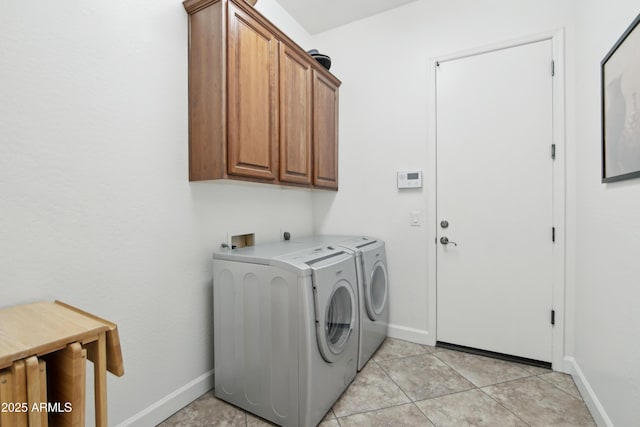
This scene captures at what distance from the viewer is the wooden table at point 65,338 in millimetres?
751

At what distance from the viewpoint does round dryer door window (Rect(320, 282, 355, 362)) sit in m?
1.59

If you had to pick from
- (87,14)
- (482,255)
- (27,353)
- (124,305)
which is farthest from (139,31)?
(482,255)

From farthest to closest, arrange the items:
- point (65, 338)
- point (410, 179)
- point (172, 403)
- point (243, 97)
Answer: point (410, 179) < point (243, 97) < point (172, 403) < point (65, 338)

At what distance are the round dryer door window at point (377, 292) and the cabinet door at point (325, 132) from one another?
33.6 inches

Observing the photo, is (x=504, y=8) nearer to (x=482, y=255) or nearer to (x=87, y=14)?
(x=482, y=255)

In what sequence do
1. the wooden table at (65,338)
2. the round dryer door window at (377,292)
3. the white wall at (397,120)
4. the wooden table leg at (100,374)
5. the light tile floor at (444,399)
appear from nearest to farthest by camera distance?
the wooden table at (65,338)
the wooden table leg at (100,374)
the light tile floor at (444,399)
the round dryer door window at (377,292)
the white wall at (397,120)

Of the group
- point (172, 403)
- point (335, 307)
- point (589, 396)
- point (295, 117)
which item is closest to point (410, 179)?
point (295, 117)

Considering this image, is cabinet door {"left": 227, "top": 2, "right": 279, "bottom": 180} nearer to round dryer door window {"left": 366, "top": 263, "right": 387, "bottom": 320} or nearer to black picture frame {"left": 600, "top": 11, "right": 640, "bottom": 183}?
round dryer door window {"left": 366, "top": 263, "right": 387, "bottom": 320}

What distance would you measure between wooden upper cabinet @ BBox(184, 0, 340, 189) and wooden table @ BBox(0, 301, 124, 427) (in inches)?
35.8

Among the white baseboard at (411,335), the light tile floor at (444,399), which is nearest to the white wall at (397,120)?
the white baseboard at (411,335)

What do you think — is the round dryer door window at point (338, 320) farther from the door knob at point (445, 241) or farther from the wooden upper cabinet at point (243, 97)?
the door knob at point (445, 241)

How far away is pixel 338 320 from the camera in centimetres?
183

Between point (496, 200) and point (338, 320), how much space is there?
1471 mm

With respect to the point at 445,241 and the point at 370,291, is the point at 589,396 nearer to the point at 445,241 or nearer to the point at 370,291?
the point at 445,241
